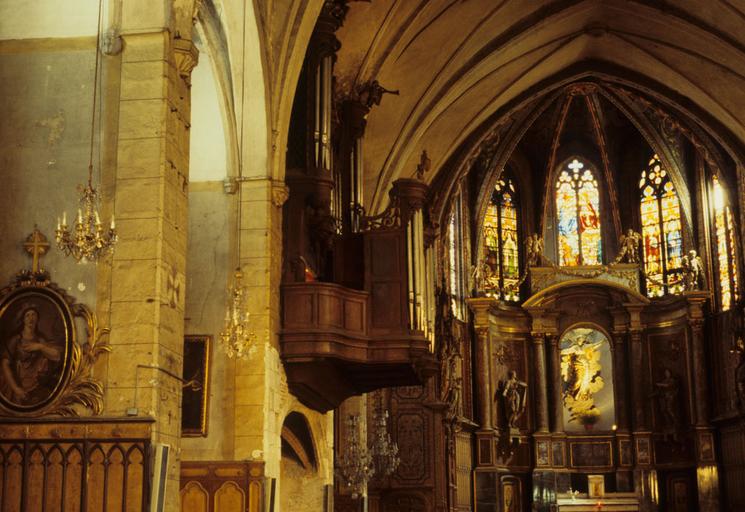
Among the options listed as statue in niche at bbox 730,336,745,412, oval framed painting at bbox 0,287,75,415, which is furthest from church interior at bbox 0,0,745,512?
statue in niche at bbox 730,336,745,412

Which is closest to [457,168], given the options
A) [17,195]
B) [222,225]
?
[222,225]

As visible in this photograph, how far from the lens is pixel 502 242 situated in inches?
1234

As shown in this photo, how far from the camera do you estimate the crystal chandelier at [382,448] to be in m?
21.0

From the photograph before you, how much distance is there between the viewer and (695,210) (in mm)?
29875

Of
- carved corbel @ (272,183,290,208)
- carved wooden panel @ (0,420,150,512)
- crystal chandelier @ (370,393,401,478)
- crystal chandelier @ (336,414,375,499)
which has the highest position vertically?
carved corbel @ (272,183,290,208)

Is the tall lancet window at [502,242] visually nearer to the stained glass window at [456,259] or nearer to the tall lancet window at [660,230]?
the stained glass window at [456,259]

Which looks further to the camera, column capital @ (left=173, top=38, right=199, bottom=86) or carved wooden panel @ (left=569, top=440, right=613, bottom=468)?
carved wooden panel @ (left=569, top=440, right=613, bottom=468)

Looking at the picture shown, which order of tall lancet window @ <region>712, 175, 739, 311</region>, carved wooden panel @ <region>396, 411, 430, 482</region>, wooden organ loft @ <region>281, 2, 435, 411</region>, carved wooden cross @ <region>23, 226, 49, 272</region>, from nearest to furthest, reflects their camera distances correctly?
carved wooden cross @ <region>23, 226, 49, 272</region>, wooden organ loft @ <region>281, 2, 435, 411</region>, carved wooden panel @ <region>396, 411, 430, 482</region>, tall lancet window @ <region>712, 175, 739, 311</region>

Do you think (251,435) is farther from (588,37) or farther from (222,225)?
(588,37)

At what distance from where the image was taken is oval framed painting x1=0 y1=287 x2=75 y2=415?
32.0ft

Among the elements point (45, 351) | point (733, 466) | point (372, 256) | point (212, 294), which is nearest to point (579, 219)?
point (733, 466)

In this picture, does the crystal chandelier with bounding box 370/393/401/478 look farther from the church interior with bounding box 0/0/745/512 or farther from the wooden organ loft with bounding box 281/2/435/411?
the wooden organ loft with bounding box 281/2/435/411

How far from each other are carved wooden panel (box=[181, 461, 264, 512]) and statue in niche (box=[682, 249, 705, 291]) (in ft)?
58.6

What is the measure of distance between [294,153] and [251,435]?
4132mm
